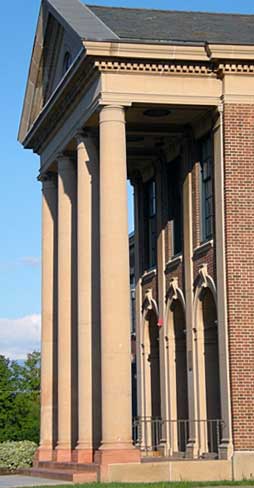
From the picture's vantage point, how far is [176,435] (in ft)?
110

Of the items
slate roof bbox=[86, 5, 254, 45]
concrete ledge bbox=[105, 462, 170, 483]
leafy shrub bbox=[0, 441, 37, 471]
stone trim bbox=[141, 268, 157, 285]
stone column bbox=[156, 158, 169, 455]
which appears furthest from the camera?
leafy shrub bbox=[0, 441, 37, 471]

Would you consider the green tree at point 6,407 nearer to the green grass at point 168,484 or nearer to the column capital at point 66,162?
the column capital at point 66,162

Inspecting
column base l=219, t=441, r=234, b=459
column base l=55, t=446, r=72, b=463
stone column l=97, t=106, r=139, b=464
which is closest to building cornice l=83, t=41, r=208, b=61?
stone column l=97, t=106, r=139, b=464

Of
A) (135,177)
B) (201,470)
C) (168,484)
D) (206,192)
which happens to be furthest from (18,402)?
(168,484)

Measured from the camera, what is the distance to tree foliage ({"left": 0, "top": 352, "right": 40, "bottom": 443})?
71.9 metres

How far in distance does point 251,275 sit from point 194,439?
18.4ft

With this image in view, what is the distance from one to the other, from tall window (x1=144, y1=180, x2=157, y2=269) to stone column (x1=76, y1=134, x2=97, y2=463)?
663cm

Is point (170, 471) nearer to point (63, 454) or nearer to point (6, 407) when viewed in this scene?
point (63, 454)

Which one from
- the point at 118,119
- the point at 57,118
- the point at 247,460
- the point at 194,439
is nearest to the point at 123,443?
the point at 247,460

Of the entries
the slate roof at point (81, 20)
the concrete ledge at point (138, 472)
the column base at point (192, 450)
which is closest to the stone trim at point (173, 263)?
the column base at point (192, 450)

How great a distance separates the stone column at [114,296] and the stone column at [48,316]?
368 inches

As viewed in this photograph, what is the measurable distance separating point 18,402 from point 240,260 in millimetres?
53845

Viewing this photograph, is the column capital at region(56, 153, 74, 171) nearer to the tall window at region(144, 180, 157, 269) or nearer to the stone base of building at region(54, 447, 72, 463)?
the tall window at region(144, 180, 157, 269)

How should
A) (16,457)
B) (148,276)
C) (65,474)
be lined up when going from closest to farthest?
1. (65,474)
2. (148,276)
3. (16,457)
